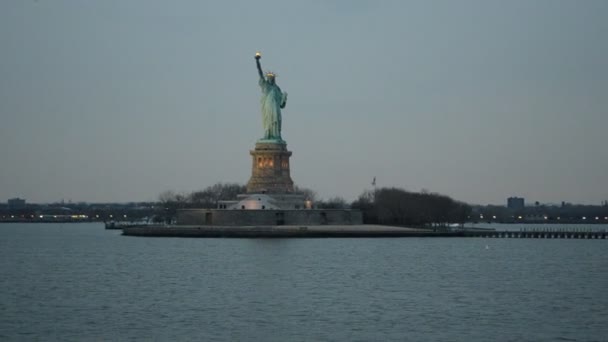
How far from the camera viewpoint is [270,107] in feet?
266

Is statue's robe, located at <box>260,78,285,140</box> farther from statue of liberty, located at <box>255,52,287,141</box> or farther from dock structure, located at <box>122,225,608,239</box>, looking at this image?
dock structure, located at <box>122,225,608,239</box>

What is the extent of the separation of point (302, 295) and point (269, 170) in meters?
44.6

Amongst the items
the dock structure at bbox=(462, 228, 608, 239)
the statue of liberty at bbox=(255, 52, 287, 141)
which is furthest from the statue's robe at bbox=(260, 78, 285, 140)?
the dock structure at bbox=(462, 228, 608, 239)

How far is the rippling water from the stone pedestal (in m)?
19.6

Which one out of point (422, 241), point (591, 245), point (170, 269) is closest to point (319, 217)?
point (422, 241)

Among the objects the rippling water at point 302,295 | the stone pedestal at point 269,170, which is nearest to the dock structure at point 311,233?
the stone pedestal at point 269,170

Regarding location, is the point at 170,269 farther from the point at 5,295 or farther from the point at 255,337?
the point at 255,337

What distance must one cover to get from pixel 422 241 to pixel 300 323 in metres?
47.1

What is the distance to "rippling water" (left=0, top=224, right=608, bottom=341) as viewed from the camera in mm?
28406

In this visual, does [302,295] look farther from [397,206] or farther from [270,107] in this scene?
[397,206]

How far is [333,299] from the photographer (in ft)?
115

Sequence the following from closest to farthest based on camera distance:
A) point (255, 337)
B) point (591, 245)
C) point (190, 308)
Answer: point (255, 337)
point (190, 308)
point (591, 245)

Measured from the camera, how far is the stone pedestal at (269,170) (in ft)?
263

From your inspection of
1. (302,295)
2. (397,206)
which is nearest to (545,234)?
(397,206)
